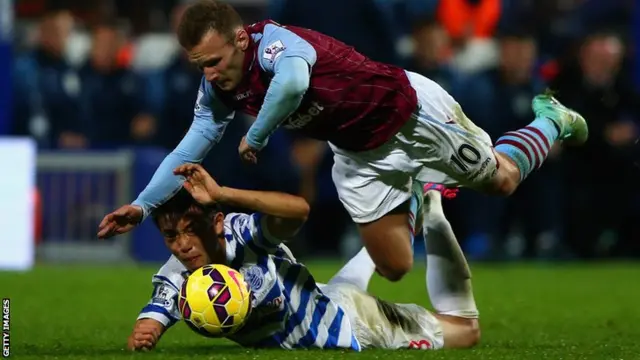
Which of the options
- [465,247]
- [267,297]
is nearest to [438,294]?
[267,297]

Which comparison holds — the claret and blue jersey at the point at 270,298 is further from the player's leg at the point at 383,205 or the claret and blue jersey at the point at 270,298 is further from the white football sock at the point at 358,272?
the player's leg at the point at 383,205

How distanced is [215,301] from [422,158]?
1.76m

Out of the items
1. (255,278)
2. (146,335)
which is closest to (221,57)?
(255,278)

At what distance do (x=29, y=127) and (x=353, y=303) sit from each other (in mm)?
7856

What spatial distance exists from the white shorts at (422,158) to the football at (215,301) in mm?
1463

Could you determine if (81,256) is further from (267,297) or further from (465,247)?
(267,297)

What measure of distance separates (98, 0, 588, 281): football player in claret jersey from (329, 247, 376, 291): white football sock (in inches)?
2.0

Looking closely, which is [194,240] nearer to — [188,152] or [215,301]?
[215,301]

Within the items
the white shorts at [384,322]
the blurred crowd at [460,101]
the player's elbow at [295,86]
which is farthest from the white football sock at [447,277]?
the blurred crowd at [460,101]

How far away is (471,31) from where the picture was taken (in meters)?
14.1

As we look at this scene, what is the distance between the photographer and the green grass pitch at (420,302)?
245 inches

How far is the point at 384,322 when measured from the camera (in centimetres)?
654

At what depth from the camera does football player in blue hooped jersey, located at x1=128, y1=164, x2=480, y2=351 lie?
19.7 feet
